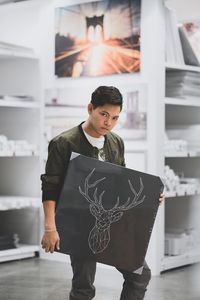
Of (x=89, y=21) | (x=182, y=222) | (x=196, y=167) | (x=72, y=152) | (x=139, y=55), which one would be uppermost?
(x=89, y=21)

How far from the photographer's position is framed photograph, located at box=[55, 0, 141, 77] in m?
5.32

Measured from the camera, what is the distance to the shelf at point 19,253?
5648mm

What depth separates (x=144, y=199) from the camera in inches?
116

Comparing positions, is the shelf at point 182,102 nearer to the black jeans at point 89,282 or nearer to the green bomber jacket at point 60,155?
the green bomber jacket at point 60,155

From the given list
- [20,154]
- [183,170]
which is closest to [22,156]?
[20,154]

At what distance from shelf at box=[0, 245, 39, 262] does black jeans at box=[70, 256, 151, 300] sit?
270 cm

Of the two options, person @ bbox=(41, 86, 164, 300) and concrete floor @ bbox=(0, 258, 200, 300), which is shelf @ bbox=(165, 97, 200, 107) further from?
person @ bbox=(41, 86, 164, 300)

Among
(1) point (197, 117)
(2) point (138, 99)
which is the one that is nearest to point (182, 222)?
(1) point (197, 117)

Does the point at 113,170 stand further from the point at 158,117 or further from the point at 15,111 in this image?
the point at 15,111

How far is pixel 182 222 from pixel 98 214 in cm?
333

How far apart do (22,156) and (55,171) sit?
3262 millimetres

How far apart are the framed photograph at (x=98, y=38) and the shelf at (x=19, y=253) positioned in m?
1.77

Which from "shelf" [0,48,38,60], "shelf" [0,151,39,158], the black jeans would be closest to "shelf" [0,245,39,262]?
"shelf" [0,151,39,158]

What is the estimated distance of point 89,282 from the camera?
9.96ft
